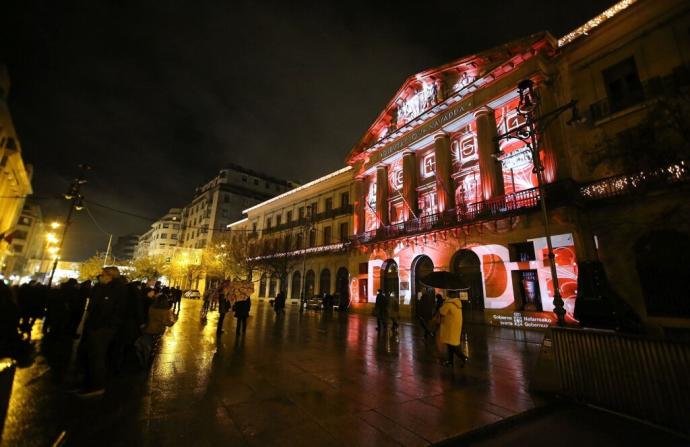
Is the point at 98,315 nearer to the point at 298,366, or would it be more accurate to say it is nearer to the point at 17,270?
the point at 298,366

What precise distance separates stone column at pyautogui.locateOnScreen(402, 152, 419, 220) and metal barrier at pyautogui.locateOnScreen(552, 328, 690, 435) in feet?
57.6

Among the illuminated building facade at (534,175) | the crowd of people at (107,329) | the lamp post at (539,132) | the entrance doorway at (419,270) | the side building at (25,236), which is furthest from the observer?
the side building at (25,236)

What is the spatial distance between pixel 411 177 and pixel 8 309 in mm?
21725

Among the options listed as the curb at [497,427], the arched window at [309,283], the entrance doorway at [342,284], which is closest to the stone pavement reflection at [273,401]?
the curb at [497,427]

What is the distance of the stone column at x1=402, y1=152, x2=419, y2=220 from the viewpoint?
22.7 metres

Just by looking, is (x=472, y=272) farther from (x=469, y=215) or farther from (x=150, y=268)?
(x=150, y=268)

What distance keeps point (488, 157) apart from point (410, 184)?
6.25m

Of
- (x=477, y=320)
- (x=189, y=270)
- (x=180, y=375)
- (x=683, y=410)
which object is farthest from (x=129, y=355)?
(x=189, y=270)

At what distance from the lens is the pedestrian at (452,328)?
6723 millimetres

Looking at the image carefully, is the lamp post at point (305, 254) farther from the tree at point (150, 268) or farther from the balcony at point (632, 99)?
the tree at point (150, 268)

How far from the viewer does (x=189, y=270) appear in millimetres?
36625

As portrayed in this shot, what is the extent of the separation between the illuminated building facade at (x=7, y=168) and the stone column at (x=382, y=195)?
25.6m

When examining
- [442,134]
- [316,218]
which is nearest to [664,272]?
[442,134]

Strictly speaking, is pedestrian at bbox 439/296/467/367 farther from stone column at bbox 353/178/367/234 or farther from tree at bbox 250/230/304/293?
tree at bbox 250/230/304/293
